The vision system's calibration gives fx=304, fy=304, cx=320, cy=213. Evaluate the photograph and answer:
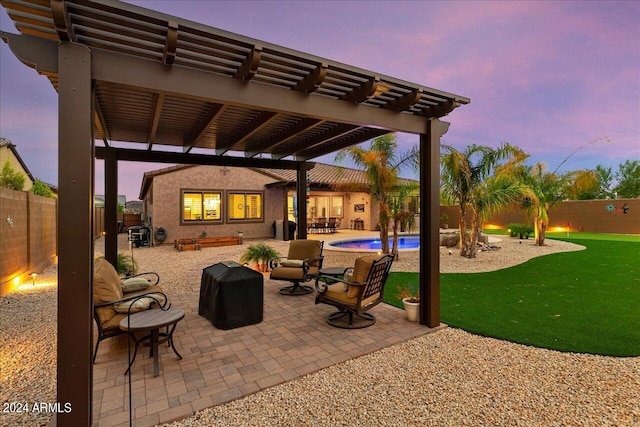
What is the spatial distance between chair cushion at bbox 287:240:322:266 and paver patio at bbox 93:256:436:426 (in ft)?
5.82

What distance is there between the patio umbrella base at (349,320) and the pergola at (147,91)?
0.86 meters

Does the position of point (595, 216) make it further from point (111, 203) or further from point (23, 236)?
point (23, 236)

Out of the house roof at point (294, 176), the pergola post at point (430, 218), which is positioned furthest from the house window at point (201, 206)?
the pergola post at point (430, 218)

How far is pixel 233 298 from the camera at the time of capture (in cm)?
451

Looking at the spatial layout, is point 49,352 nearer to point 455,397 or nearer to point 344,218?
point 455,397

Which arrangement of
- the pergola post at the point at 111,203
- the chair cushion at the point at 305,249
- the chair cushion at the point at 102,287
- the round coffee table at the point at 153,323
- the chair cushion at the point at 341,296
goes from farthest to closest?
the chair cushion at the point at 305,249 < the pergola post at the point at 111,203 < the chair cushion at the point at 341,296 < the chair cushion at the point at 102,287 < the round coffee table at the point at 153,323

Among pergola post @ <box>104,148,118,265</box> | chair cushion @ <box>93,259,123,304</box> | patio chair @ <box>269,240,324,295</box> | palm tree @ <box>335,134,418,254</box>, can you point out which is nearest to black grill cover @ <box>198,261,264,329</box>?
chair cushion @ <box>93,259,123,304</box>

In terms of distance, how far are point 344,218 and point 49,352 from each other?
Answer: 19.8m

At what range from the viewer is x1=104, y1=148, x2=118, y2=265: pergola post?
649cm

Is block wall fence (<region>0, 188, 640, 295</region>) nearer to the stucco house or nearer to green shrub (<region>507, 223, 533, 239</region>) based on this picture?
the stucco house

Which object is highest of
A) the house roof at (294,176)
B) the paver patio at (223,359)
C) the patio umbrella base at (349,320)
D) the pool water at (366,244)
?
the house roof at (294,176)

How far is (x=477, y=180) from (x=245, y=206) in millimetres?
11476

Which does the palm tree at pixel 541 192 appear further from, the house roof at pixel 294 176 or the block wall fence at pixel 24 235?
the block wall fence at pixel 24 235

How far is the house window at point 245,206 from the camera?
1633 centimetres
